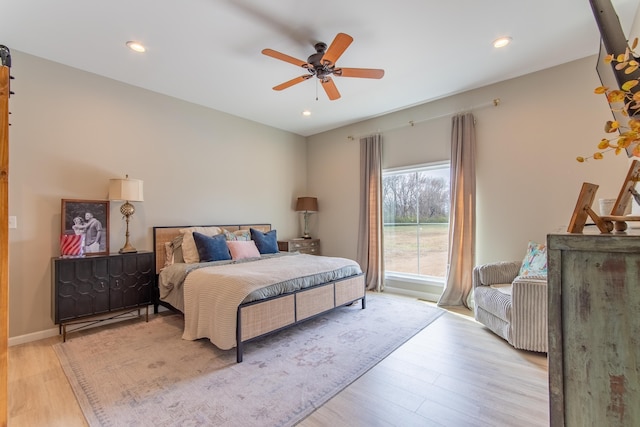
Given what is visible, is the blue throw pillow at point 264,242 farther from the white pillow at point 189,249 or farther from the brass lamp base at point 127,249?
the brass lamp base at point 127,249

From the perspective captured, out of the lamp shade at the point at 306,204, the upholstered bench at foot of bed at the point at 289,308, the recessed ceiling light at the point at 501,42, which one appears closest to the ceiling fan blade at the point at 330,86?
the recessed ceiling light at the point at 501,42

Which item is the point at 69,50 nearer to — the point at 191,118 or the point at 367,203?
the point at 191,118

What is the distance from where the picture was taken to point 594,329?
83cm

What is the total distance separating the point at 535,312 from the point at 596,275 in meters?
2.28

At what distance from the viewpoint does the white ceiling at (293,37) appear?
8.09 ft

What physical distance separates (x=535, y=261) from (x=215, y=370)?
3.42 metres

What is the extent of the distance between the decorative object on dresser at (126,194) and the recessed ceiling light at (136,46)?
144cm

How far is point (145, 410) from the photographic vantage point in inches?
76.2

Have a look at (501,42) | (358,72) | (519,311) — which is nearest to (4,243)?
(358,72)

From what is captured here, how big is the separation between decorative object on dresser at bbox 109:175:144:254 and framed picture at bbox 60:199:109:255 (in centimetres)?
20

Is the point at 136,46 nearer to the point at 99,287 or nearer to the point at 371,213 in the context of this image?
the point at 99,287

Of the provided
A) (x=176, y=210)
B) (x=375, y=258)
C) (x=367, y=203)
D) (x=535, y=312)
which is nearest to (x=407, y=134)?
(x=367, y=203)

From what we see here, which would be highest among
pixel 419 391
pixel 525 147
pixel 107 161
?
pixel 525 147

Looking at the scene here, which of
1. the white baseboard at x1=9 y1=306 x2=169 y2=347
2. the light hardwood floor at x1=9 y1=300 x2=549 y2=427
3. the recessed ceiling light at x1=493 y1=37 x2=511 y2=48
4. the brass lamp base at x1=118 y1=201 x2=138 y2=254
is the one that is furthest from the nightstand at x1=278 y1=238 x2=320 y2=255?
the recessed ceiling light at x1=493 y1=37 x2=511 y2=48
